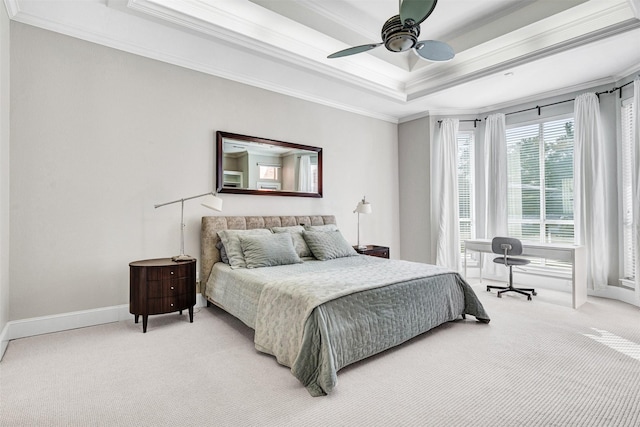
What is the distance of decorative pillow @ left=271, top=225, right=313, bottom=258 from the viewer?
3.91 metres

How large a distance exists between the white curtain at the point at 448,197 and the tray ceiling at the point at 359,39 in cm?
85

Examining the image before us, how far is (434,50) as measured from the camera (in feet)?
8.87

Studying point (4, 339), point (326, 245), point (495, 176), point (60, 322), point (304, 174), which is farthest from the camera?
point (495, 176)

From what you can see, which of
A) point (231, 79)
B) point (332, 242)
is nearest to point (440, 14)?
point (231, 79)

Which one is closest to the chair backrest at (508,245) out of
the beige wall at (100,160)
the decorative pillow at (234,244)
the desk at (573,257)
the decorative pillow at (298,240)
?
the desk at (573,257)

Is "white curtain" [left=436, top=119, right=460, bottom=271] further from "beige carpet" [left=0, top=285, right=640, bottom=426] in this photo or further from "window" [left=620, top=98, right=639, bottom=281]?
"beige carpet" [left=0, top=285, right=640, bottom=426]

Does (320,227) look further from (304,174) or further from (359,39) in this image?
(359,39)

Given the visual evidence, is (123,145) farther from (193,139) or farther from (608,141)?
(608,141)

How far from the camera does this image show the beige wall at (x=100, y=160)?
285 centimetres

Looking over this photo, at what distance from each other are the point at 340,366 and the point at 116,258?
248cm

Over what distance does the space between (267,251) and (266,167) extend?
1340 millimetres

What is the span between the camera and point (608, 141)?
166 inches

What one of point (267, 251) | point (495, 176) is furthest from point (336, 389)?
point (495, 176)

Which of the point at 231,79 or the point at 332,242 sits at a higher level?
the point at 231,79
